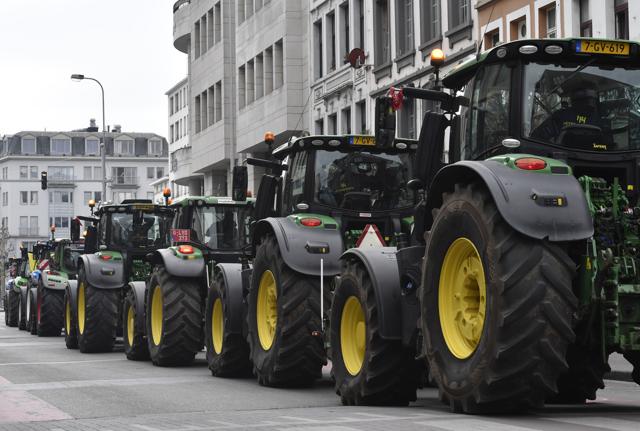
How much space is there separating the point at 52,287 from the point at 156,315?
41.2 ft

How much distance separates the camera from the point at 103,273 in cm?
2420

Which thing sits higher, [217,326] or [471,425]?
[217,326]

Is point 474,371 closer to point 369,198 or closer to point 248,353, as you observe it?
point 369,198

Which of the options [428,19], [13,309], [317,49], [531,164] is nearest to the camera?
[531,164]

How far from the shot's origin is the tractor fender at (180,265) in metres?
19.2

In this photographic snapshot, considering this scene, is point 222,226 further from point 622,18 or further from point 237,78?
point 237,78

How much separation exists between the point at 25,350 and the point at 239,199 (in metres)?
10.5

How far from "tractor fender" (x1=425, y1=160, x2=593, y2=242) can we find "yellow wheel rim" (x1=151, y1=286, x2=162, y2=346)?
35.7ft

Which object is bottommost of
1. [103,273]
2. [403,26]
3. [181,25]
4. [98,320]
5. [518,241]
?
[98,320]

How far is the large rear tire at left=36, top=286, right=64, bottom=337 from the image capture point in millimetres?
32031

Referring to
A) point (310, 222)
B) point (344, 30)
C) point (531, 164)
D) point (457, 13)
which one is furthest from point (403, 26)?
point (531, 164)

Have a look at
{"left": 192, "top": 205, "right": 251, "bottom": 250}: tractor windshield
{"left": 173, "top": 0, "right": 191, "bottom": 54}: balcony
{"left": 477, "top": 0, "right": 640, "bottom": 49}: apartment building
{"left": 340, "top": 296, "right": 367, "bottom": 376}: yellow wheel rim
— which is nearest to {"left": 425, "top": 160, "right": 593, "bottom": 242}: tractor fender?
{"left": 340, "top": 296, "right": 367, "bottom": 376}: yellow wheel rim

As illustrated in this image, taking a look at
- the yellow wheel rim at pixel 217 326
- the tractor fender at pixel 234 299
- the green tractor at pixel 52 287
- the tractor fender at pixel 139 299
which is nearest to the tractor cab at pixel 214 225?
the tractor fender at pixel 139 299

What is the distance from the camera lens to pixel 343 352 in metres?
12.3
